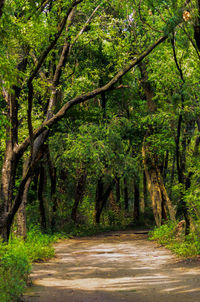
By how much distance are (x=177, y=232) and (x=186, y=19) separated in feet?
34.0

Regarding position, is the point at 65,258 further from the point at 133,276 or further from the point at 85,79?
the point at 85,79

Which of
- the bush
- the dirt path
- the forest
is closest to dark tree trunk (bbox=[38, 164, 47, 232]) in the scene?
the forest

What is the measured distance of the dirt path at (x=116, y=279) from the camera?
676cm

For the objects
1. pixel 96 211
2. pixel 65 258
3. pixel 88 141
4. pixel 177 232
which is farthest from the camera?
pixel 96 211

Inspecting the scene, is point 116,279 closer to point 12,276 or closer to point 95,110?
point 12,276

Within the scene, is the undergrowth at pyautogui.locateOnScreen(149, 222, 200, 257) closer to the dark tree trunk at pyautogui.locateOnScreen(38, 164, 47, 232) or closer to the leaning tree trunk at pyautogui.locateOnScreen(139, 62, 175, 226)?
the leaning tree trunk at pyautogui.locateOnScreen(139, 62, 175, 226)

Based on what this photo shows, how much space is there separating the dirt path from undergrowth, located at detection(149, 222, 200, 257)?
39cm

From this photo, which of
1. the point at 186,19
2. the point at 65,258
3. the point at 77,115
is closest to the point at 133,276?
the point at 65,258

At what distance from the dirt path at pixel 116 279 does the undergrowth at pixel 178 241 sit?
39cm

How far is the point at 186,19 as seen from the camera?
7.24 meters

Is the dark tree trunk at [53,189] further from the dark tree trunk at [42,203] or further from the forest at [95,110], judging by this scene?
the dark tree trunk at [42,203]

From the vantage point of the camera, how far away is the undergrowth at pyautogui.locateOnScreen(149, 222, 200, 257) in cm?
1160

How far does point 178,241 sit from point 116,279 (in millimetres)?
6179

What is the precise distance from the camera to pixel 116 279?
874 cm
